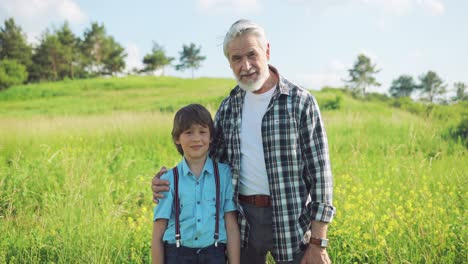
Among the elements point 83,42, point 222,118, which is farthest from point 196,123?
point 83,42

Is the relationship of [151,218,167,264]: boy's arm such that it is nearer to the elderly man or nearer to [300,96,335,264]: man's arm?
the elderly man

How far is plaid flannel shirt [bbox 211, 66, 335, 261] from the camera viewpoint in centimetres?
245

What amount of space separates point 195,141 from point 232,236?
65 centimetres

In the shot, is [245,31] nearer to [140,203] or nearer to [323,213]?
[323,213]

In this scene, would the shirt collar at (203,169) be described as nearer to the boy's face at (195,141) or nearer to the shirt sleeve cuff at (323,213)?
the boy's face at (195,141)

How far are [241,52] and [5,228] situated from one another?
345 centimetres

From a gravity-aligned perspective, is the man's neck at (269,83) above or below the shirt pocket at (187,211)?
above

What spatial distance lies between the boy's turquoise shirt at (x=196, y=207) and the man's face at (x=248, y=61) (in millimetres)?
587

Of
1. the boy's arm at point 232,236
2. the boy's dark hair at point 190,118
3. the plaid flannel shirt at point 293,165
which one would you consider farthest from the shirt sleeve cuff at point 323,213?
the boy's dark hair at point 190,118

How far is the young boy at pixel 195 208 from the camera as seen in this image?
8.12 feet

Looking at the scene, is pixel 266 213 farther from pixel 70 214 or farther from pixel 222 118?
pixel 70 214

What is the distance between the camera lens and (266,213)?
2625 millimetres

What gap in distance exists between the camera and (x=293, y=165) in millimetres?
2516

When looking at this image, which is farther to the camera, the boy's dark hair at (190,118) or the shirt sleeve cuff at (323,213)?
the boy's dark hair at (190,118)
